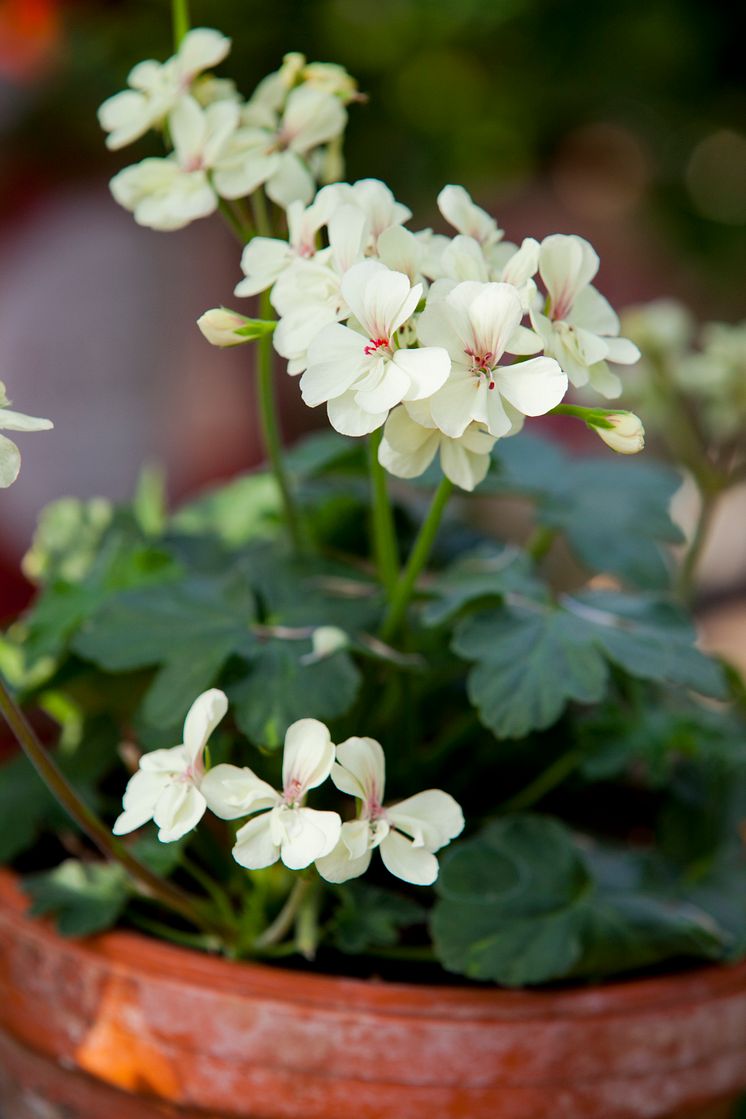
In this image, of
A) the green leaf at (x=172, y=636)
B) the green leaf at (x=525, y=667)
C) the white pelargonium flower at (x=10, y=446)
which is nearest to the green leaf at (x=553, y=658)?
the green leaf at (x=525, y=667)

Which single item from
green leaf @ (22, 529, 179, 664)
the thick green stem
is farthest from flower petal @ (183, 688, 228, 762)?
the thick green stem

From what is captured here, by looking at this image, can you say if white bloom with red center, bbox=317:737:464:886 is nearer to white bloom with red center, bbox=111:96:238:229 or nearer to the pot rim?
the pot rim

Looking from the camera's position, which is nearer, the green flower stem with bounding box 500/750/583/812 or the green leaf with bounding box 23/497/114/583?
the green flower stem with bounding box 500/750/583/812

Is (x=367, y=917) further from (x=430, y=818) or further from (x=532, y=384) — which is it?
(x=532, y=384)

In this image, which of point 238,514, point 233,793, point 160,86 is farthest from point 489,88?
point 233,793

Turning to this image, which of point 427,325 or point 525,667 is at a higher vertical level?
point 427,325

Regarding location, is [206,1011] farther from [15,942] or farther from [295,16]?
[295,16]

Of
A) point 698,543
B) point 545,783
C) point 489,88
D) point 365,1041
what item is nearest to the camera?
point 365,1041
